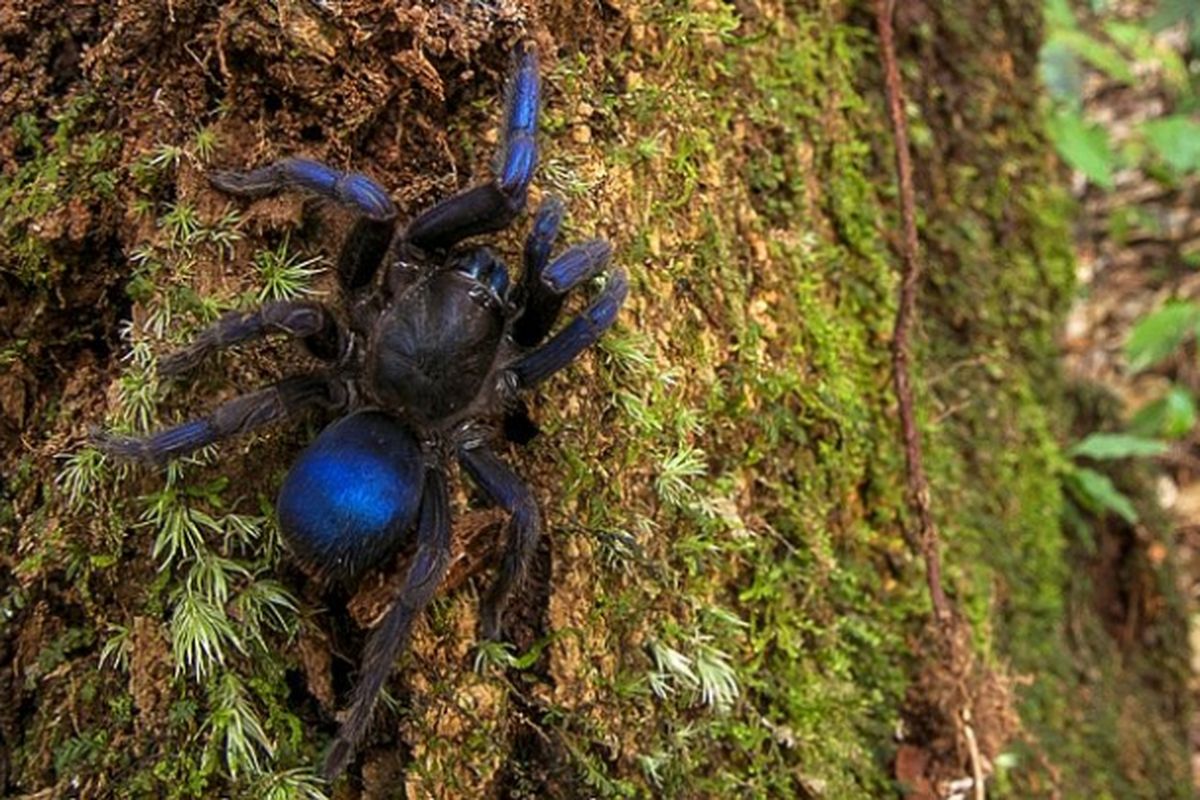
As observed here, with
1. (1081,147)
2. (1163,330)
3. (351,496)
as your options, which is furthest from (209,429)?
(1163,330)

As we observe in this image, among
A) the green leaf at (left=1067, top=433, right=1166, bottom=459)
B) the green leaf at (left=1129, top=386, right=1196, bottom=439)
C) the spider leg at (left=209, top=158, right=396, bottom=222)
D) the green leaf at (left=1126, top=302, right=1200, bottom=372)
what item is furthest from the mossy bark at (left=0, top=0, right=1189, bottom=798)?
the green leaf at (left=1126, top=302, right=1200, bottom=372)

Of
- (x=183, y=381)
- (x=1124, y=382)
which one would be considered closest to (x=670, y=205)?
(x=183, y=381)

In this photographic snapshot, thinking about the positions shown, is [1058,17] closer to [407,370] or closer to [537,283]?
[537,283]

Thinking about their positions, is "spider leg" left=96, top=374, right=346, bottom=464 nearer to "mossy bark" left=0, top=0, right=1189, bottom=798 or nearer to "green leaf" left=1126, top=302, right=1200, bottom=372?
"mossy bark" left=0, top=0, right=1189, bottom=798

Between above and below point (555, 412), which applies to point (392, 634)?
below

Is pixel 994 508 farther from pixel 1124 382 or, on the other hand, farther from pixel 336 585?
pixel 1124 382

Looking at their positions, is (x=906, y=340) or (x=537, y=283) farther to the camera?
(x=906, y=340)
